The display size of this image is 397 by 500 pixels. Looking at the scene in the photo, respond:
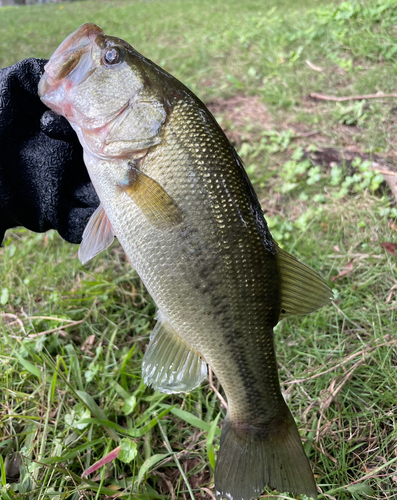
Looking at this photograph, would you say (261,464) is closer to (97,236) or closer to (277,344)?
(277,344)

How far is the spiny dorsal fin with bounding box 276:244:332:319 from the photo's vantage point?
1.47m

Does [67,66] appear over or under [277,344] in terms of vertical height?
over

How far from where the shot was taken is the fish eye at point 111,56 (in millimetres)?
1501

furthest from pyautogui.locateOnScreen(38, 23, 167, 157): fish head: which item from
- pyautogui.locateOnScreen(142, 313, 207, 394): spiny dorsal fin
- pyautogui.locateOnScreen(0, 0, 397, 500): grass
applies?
pyautogui.locateOnScreen(0, 0, 397, 500): grass

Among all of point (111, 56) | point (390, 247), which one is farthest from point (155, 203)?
point (390, 247)

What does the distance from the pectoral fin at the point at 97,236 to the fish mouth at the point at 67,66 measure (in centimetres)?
47

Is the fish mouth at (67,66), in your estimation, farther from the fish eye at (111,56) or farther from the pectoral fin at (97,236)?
the pectoral fin at (97,236)

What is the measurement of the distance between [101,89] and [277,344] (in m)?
1.59

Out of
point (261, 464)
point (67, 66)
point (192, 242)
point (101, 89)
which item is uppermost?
point (67, 66)

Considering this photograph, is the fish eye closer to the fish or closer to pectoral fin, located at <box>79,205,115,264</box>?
the fish

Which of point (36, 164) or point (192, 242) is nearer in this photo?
point (192, 242)

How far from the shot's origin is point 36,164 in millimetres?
1778

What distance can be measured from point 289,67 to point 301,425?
4.29 meters

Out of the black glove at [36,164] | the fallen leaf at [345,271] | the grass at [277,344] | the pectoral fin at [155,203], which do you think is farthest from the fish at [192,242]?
the fallen leaf at [345,271]
